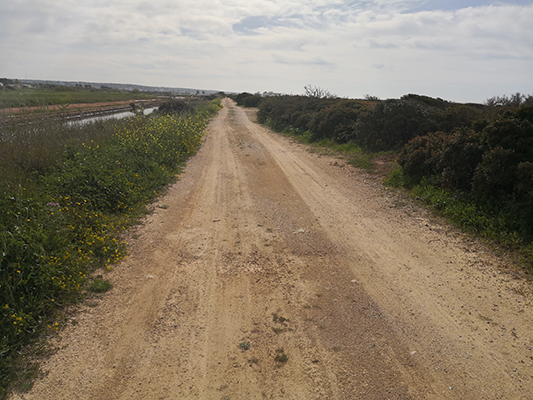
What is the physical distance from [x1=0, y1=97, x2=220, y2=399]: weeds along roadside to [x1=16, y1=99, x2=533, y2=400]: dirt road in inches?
13.7

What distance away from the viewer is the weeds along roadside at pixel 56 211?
378 cm

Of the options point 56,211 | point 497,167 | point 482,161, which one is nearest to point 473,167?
point 482,161

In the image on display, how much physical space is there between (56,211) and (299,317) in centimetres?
398

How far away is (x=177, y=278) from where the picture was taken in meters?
4.90

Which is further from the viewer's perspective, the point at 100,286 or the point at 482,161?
the point at 482,161

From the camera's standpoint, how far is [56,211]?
5.33 m

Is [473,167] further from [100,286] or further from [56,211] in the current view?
[56,211]

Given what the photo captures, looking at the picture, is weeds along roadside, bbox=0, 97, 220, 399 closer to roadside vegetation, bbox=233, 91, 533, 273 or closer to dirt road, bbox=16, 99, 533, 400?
dirt road, bbox=16, 99, 533, 400

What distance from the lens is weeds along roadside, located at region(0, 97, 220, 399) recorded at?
12.4 feet

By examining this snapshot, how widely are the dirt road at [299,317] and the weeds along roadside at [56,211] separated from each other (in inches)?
13.7

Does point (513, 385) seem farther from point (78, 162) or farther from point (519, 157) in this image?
point (78, 162)

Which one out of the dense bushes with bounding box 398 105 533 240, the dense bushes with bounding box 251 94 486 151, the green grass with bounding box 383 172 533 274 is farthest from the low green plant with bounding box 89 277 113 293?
the dense bushes with bounding box 251 94 486 151

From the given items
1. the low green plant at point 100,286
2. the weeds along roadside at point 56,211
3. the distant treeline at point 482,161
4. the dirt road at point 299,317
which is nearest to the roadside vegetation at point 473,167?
the distant treeline at point 482,161

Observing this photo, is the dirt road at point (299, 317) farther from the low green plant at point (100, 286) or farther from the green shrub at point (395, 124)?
the green shrub at point (395, 124)
